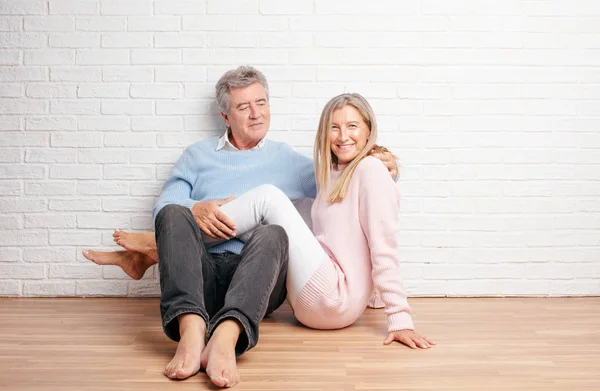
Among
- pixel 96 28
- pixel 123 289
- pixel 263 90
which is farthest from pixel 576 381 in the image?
pixel 96 28

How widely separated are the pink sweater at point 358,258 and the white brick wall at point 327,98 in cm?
70

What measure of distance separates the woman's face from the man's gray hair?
47cm

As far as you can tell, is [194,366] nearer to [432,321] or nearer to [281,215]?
[281,215]

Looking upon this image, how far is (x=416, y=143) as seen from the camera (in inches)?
122

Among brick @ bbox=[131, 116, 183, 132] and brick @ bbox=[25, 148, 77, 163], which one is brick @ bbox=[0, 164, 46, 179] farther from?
brick @ bbox=[131, 116, 183, 132]

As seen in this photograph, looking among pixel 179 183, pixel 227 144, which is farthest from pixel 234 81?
pixel 179 183

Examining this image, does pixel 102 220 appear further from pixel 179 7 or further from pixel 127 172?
pixel 179 7

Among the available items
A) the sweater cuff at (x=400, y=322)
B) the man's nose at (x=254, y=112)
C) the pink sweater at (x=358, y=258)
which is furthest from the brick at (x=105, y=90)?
the sweater cuff at (x=400, y=322)

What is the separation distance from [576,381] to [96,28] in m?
2.51

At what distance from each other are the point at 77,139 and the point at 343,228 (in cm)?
145

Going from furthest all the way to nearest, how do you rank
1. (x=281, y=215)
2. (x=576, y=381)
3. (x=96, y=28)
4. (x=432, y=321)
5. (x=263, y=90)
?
(x=96, y=28) < (x=263, y=90) < (x=432, y=321) < (x=281, y=215) < (x=576, y=381)

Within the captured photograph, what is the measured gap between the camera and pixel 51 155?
313 centimetres

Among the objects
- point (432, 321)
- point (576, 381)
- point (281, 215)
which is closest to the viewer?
point (576, 381)

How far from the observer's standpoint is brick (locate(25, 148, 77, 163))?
10.3ft
